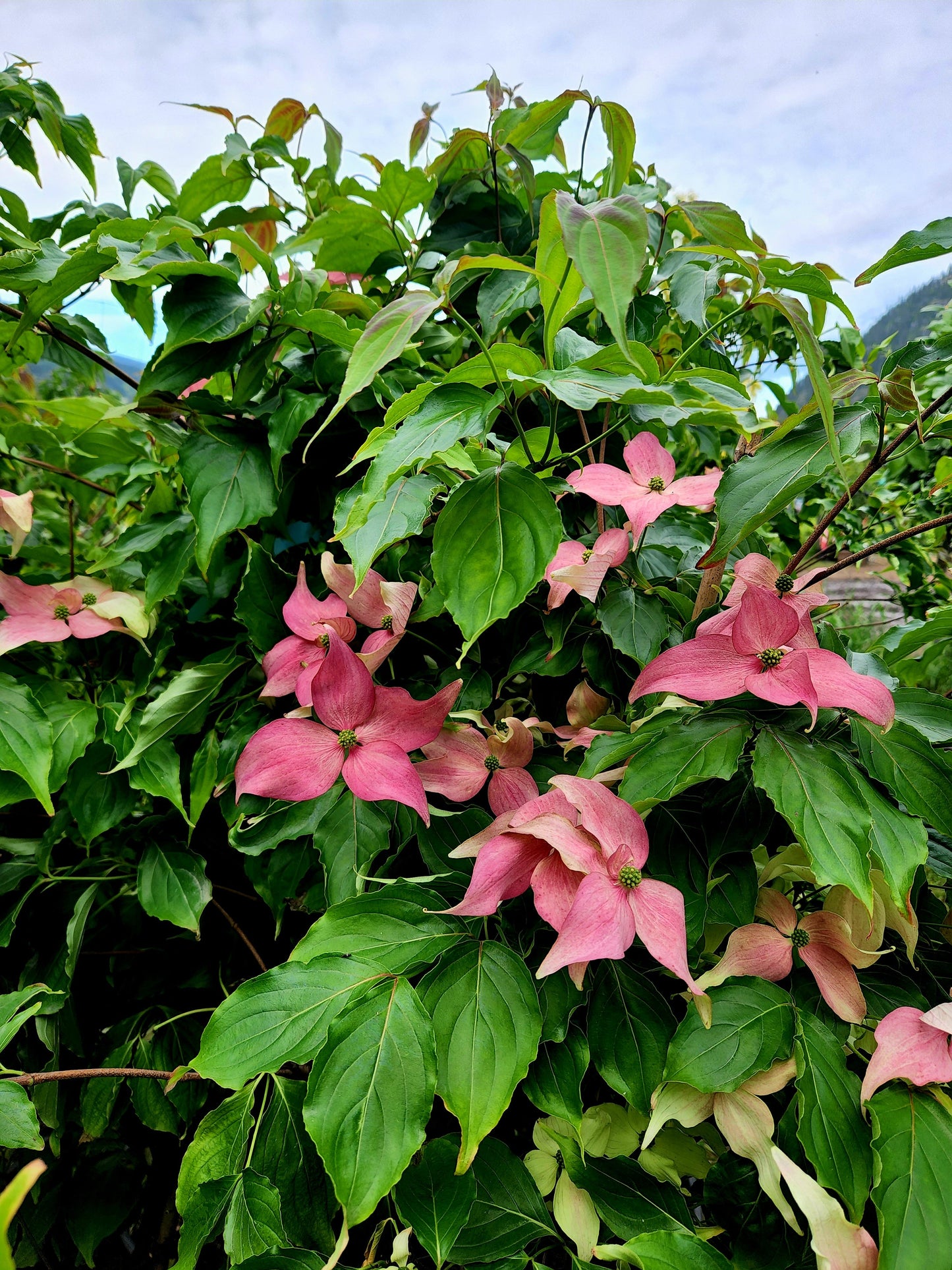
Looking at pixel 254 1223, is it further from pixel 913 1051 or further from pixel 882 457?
pixel 882 457

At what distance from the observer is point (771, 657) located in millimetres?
486

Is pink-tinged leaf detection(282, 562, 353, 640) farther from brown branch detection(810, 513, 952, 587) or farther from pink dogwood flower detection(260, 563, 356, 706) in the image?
brown branch detection(810, 513, 952, 587)

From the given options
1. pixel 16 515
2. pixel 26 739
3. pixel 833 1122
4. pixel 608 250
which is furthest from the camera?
pixel 16 515

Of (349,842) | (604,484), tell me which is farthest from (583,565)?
(349,842)

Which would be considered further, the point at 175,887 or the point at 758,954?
the point at 175,887

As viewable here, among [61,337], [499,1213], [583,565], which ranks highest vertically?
[61,337]

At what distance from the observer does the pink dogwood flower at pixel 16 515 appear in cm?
78

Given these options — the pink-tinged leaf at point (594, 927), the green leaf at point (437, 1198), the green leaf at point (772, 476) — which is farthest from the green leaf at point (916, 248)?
the green leaf at point (437, 1198)

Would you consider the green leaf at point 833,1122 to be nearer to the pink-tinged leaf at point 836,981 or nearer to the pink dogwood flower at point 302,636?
the pink-tinged leaf at point 836,981

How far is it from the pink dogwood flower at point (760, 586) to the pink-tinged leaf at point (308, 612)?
305 mm

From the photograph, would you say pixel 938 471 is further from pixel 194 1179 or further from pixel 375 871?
pixel 194 1179

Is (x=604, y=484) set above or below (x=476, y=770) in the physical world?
above

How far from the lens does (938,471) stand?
3.23ft

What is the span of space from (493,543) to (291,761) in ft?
0.73
